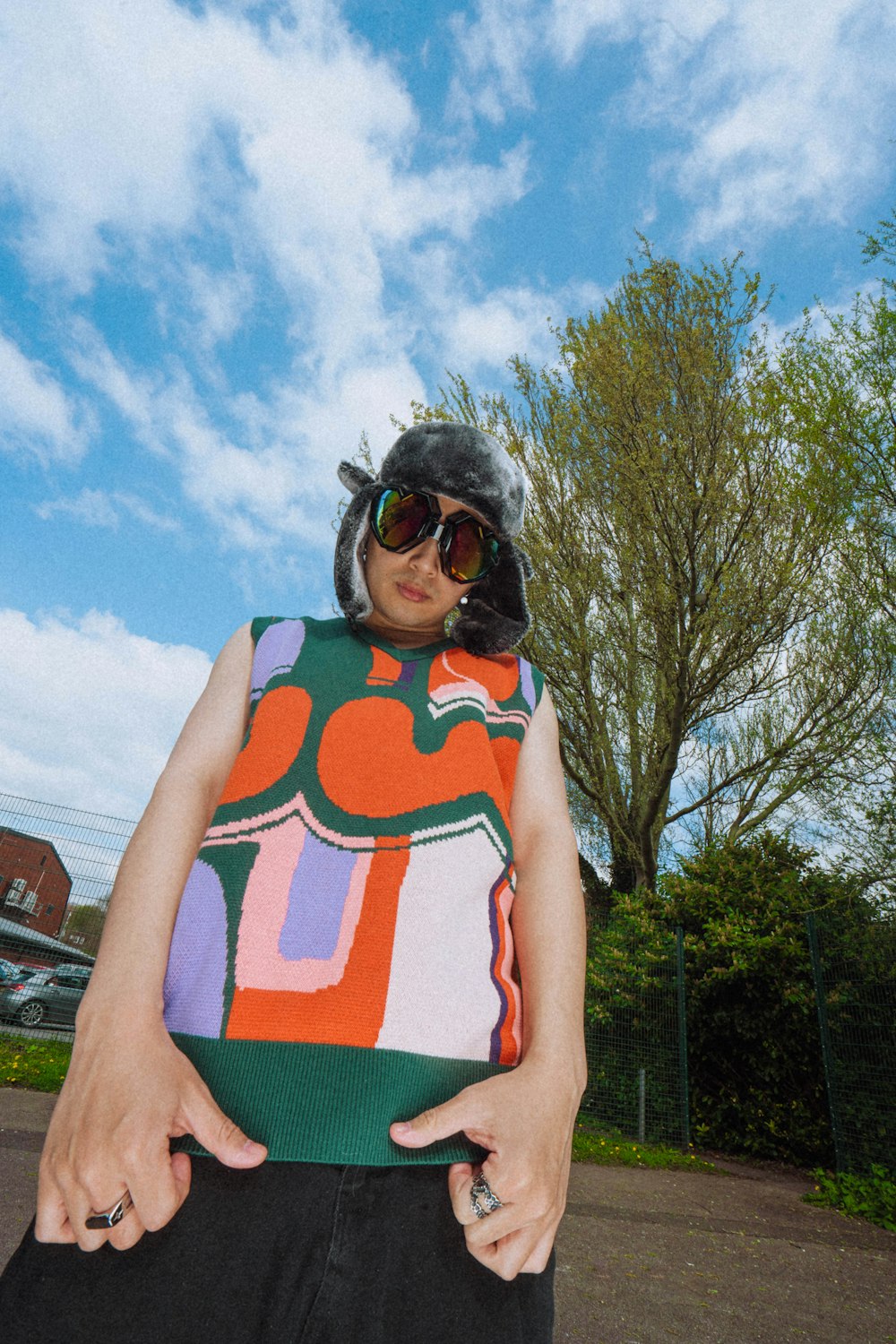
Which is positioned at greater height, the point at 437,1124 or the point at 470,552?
the point at 470,552

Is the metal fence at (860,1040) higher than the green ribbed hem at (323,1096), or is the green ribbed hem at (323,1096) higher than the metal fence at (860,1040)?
the metal fence at (860,1040)

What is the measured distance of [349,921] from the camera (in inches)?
36.5

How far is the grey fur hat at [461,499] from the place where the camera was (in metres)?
1.39

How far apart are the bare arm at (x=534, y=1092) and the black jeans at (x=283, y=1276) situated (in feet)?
0.17

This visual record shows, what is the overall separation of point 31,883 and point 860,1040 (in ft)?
21.6

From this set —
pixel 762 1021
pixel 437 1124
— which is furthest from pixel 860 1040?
pixel 437 1124

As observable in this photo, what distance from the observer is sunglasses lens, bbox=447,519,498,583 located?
4.66 ft

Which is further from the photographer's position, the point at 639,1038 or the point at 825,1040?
the point at 639,1038

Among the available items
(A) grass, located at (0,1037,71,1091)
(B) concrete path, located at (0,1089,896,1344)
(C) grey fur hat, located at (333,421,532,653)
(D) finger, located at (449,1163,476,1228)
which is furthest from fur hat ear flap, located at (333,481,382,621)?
(A) grass, located at (0,1037,71,1091)

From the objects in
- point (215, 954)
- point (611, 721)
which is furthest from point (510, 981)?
point (611, 721)

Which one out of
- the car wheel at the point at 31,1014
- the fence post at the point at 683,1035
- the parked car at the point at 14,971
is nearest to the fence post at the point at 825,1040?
the fence post at the point at 683,1035

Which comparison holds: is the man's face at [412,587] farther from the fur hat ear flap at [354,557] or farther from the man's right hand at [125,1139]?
the man's right hand at [125,1139]

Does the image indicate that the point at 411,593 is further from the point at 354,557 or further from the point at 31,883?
the point at 31,883

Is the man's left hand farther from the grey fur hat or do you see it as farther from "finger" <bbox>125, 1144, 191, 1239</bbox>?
the grey fur hat
